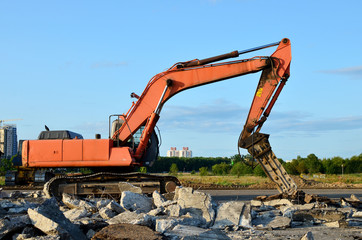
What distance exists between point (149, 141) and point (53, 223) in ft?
26.7

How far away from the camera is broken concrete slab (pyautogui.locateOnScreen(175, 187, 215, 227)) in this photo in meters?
10.5

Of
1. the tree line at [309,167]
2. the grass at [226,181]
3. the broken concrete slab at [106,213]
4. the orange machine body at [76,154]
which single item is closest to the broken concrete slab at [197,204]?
the broken concrete slab at [106,213]

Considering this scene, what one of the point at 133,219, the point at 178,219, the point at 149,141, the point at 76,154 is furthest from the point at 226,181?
the point at 133,219

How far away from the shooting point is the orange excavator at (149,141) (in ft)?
48.3

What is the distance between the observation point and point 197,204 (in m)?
10.8

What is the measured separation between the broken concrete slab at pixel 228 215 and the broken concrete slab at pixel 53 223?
134 inches

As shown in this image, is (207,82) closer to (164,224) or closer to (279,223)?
(279,223)

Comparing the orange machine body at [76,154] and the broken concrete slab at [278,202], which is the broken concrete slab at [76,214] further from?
the broken concrete slab at [278,202]

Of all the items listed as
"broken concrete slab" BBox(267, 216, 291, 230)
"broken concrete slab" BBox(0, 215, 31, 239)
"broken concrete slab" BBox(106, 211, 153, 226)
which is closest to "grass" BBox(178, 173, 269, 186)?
"broken concrete slab" BBox(267, 216, 291, 230)

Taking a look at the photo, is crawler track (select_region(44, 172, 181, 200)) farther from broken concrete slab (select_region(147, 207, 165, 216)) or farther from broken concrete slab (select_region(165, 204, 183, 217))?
broken concrete slab (select_region(165, 204, 183, 217))

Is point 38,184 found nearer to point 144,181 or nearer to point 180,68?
point 144,181

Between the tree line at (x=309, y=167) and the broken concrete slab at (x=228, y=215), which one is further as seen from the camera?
the tree line at (x=309, y=167)

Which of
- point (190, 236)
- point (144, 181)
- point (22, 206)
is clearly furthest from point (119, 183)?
point (190, 236)

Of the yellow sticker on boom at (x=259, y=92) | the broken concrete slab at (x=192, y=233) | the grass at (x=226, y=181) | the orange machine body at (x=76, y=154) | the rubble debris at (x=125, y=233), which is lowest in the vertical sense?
the grass at (x=226, y=181)
